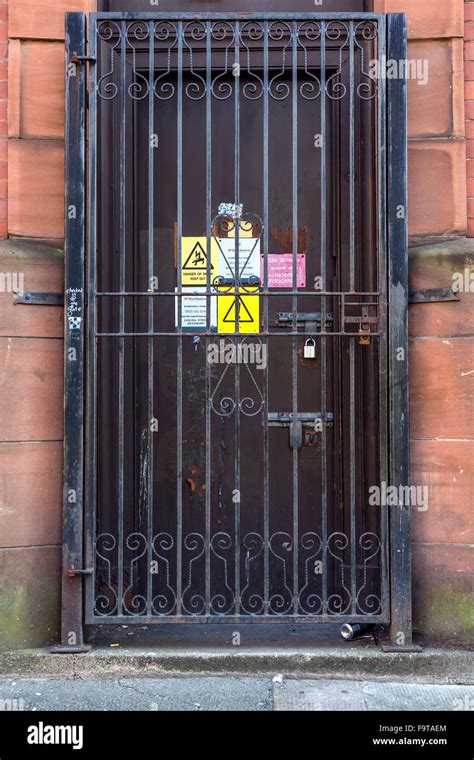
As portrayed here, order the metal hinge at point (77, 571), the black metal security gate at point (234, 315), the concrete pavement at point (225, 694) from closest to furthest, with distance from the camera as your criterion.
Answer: the concrete pavement at point (225, 694) → the metal hinge at point (77, 571) → the black metal security gate at point (234, 315)

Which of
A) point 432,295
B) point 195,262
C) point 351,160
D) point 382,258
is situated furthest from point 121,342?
point 432,295

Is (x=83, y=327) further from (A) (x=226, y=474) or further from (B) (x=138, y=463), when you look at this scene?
(A) (x=226, y=474)

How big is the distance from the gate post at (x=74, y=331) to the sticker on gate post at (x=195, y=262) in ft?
2.35

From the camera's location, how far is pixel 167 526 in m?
4.63

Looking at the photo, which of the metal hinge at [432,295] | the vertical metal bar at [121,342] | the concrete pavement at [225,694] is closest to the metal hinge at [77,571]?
the vertical metal bar at [121,342]

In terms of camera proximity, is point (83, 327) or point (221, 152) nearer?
point (83, 327)

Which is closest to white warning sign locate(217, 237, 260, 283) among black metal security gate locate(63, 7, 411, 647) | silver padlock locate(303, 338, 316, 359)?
black metal security gate locate(63, 7, 411, 647)

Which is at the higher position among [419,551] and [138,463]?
Answer: [138,463]

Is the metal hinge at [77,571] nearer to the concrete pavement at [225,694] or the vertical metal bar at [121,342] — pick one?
the vertical metal bar at [121,342]

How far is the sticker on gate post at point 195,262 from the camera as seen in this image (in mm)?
4523
